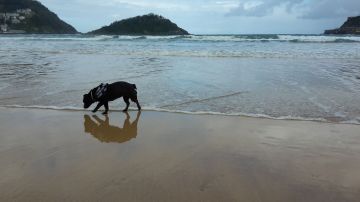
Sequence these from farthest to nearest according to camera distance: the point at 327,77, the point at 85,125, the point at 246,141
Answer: the point at 327,77
the point at 85,125
the point at 246,141

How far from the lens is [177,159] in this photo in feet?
14.6

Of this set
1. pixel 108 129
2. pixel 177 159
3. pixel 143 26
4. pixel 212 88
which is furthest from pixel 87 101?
pixel 143 26

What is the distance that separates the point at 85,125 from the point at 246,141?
8.46 ft

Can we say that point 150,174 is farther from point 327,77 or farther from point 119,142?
point 327,77

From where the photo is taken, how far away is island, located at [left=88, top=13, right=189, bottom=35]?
81562 millimetres

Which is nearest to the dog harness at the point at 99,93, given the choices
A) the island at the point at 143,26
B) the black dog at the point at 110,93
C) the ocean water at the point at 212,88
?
the black dog at the point at 110,93

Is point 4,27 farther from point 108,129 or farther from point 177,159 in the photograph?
point 177,159

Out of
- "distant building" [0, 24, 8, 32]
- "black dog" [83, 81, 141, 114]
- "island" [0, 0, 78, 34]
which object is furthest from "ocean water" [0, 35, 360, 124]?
"island" [0, 0, 78, 34]

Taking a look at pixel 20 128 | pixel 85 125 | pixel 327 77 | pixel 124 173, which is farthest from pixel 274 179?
pixel 327 77

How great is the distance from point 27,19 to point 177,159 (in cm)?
12652

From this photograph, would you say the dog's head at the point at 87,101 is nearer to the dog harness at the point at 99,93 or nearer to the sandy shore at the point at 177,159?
the dog harness at the point at 99,93

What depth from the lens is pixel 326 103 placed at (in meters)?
7.79

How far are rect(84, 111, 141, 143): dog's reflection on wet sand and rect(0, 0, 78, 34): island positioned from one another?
107241 mm

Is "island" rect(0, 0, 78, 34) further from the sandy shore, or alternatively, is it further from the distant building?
the sandy shore
